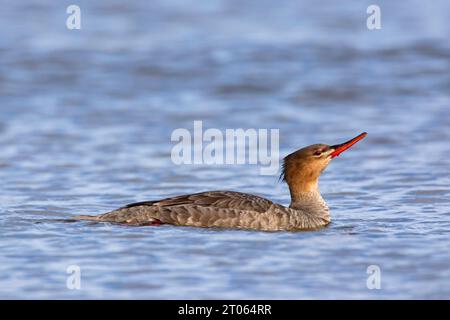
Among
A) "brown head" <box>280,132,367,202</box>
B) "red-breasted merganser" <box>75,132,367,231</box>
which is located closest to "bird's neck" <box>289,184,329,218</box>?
"brown head" <box>280,132,367,202</box>

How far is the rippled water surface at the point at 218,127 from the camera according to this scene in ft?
30.2

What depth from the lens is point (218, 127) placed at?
1631 cm

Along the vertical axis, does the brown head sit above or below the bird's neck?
above

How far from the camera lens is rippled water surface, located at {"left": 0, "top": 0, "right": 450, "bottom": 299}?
9195 mm

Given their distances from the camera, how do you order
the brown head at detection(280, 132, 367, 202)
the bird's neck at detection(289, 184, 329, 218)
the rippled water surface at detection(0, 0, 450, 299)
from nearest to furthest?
the rippled water surface at detection(0, 0, 450, 299)
the bird's neck at detection(289, 184, 329, 218)
the brown head at detection(280, 132, 367, 202)

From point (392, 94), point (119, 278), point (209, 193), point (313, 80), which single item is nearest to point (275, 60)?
point (313, 80)

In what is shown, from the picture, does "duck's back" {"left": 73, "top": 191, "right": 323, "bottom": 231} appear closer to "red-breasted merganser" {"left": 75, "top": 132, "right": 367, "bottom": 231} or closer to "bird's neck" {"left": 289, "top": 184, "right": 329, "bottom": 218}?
"red-breasted merganser" {"left": 75, "top": 132, "right": 367, "bottom": 231}

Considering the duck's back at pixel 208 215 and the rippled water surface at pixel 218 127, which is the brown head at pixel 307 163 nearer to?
the rippled water surface at pixel 218 127

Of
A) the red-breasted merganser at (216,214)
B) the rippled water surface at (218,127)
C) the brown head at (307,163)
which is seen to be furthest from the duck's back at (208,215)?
the brown head at (307,163)

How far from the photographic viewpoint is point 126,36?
23.3 metres

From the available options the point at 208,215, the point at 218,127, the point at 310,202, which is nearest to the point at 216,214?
the point at 208,215
